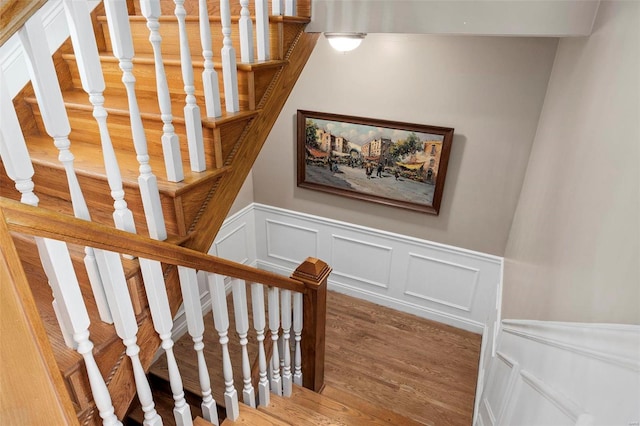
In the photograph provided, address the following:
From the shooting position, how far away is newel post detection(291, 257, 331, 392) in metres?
1.89

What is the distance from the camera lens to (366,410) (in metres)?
2.13

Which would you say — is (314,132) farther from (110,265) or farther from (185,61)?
(110,265)

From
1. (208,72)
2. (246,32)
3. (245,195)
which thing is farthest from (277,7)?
(245,195)

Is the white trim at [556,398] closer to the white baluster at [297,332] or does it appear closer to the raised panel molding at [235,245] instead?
the white baluster at [297,332]

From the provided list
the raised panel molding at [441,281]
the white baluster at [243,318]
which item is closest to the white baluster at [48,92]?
the white baluster at [243,318]

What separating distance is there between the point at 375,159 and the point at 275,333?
74.8 inches

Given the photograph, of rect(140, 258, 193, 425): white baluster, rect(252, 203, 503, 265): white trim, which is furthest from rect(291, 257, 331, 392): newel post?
rect(252, 203, 503, 265): white trim

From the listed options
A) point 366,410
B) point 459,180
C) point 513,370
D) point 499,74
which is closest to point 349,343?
point 366,410

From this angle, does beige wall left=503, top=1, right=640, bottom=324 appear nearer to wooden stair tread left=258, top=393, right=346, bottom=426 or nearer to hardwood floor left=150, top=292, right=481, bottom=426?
wooden stair tread left=258, top=393, right=346, bottom=426

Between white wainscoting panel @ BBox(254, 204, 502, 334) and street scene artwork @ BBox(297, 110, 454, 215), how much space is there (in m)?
0.39

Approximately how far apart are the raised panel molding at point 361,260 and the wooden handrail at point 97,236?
2363 mm

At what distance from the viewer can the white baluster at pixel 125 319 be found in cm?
98

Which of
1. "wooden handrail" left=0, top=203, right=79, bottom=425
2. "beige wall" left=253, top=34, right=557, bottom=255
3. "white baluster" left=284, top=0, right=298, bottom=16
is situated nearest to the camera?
"wooden handrail" left=0, top=203, right=79, bottom=425

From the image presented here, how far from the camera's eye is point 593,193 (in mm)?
1050
